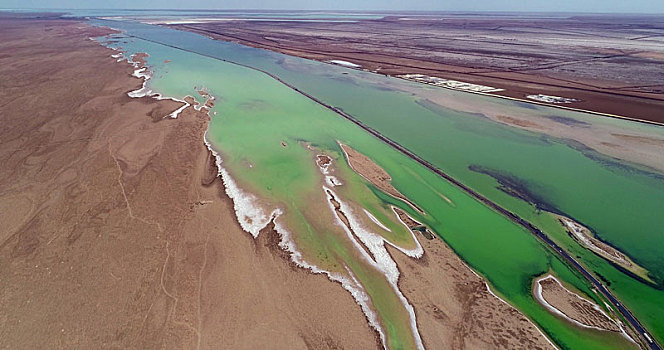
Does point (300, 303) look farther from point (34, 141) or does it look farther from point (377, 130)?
point (34, 141)

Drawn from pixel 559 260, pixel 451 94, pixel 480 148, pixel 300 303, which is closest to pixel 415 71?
pixel 451 94

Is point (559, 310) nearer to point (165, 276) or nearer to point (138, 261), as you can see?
point (165, 276)

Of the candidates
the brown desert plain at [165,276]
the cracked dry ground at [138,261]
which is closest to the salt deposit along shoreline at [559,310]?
the brown desert plain at [165,276]

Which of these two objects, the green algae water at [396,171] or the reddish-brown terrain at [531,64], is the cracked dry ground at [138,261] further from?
the reddish-brown terrain at [531,64]

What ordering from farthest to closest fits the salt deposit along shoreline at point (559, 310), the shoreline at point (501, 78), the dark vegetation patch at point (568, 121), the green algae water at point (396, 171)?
1. the shoreline at point (501, 78)
2. the dark vegetation patch at point (568, 121)
3. the green algae water at point (396, 171)
4. the salt deposit along shoreline at point (559, 310)

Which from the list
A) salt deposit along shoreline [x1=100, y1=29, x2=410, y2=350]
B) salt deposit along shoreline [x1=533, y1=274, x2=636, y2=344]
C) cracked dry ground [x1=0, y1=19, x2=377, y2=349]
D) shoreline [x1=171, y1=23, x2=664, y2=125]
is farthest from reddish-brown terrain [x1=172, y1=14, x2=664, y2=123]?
cracked dry ground [x1=0, y1=19, x2=377, y2=349]

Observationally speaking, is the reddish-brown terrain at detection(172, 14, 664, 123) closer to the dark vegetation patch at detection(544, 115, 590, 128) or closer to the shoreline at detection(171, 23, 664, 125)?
the shoreline at detection(171, 23, 664, 125)

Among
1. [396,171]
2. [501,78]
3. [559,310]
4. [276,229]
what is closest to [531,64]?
[501,78]
